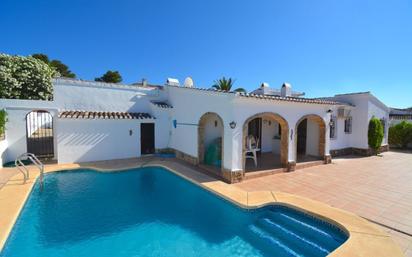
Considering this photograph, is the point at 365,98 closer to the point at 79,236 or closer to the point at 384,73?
the point at 384,73

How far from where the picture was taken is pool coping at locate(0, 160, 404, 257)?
5156 millimetres

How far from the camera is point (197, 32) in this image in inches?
698

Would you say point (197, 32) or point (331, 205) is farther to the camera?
point (197, 32)

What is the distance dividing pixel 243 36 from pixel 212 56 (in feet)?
17.2

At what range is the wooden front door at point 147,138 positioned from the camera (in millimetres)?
17922

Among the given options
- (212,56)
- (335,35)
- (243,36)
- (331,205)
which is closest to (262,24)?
(243,36)

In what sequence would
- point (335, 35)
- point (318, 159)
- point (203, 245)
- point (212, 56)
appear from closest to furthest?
point (203, 245) → point (335, 35) → point (318, 159) → point (212, 56)

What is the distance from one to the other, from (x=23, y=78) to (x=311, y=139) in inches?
1232

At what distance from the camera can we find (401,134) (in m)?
21.7

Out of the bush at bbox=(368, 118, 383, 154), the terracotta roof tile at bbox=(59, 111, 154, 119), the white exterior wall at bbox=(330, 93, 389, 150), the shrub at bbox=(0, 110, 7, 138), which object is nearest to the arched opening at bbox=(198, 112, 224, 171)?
the terracotta roof tile at bbox=(59, 111, 154, 119)

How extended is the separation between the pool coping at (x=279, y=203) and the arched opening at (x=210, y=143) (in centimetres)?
170

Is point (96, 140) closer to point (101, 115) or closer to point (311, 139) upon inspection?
point (101, 115)

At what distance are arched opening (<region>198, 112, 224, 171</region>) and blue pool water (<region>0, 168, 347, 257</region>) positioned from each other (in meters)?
4.13

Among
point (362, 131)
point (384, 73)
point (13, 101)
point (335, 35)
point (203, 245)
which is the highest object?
point (335, 35)
